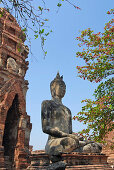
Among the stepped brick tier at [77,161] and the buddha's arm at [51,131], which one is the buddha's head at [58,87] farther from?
the stepped brick tier at [77,161]

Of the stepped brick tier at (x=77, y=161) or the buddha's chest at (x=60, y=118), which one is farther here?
the buddha's chest at (x=60, y=118)

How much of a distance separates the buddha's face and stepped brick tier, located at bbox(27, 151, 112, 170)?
174cm

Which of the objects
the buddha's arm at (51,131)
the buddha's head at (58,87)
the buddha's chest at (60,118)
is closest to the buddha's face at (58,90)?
the buddha's head at (58,87)

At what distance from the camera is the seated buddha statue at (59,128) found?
13.9 feet

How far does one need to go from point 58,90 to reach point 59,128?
1.15m

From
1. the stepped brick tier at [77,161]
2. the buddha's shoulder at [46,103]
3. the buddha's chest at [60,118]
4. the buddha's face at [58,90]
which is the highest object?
the buddha's face at [58,90]

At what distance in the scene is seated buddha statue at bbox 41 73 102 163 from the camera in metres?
4.23

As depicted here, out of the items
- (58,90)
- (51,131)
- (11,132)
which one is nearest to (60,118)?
(51,131)

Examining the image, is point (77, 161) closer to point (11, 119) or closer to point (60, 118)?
point (60, 118)

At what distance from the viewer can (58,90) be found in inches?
219

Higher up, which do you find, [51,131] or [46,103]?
[46,103]

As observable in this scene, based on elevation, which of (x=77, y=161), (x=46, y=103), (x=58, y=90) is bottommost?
(x=77, y=161)

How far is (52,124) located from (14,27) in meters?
16.4

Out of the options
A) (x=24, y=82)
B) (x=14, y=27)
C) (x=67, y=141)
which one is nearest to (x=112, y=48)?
(x=67, y=141)
